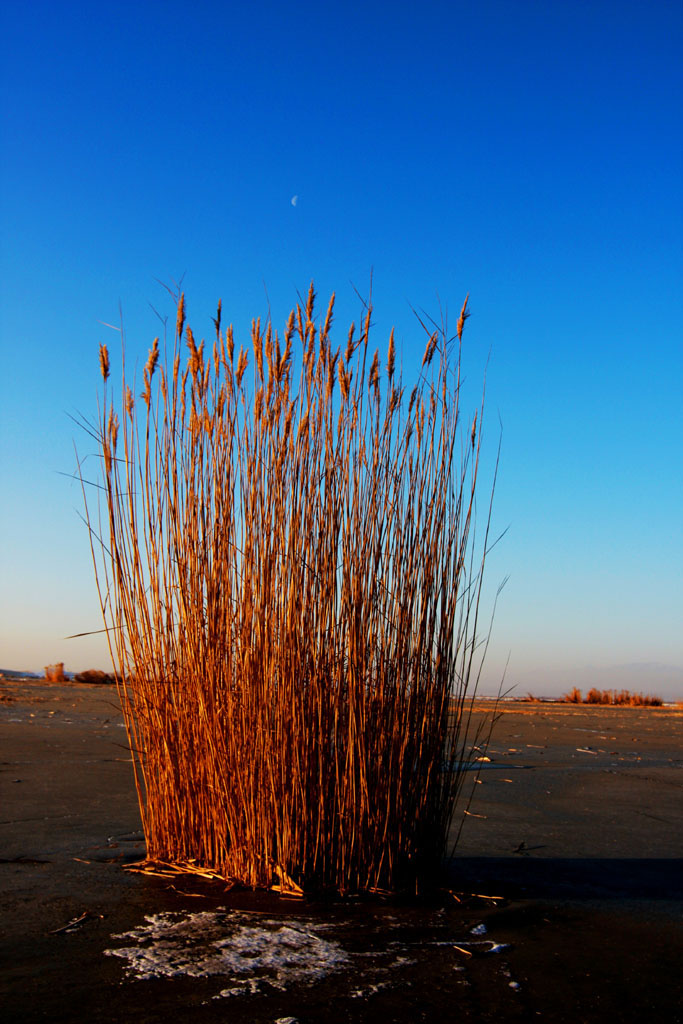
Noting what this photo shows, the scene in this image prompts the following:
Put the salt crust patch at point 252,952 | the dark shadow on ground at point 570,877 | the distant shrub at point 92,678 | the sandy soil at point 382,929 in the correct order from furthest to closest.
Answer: the distant shrub at point 92,678, the dark shadow on ground at point 570,877, the salt crust patch at point 252,952, the sandy soil at point 382,929

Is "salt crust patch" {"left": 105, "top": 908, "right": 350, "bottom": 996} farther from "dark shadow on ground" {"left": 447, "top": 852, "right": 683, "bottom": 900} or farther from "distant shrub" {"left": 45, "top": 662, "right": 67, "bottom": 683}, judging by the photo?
"distant shrub" {"left": 45, "top": 662, "right": 67, "bottom": 683}

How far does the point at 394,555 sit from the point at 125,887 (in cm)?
137

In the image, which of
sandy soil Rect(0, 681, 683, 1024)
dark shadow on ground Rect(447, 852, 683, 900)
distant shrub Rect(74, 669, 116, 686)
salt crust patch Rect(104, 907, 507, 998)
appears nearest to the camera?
sandy soil Rect(0, 681, 683, 1024)

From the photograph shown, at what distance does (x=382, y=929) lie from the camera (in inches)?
86.3

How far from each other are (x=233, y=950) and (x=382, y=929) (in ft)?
1.39

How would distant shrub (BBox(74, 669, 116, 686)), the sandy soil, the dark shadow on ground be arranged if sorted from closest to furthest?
the sandy soil < the dark shadow on ground < distant shrub (BBox(74, 669, 116, 686))

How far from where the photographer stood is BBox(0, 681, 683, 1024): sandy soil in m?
1.72

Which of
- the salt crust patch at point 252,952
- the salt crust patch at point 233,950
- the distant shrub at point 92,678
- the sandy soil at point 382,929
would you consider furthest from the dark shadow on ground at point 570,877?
the distant shrub at point 92,678

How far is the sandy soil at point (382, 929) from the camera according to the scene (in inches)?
67.7

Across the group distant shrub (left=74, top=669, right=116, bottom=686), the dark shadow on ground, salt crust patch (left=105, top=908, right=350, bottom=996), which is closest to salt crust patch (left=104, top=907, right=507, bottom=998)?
salt crust patch (left=105, top=908, right=350, bottom=996)

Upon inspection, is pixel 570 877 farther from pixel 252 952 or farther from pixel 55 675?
pixel 55 675

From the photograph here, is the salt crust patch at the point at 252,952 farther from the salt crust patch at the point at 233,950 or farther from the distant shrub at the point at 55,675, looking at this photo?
the distant shrub at the point at 55,675

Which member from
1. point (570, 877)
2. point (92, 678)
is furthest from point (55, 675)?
point (570, 877)

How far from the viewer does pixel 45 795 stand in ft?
13.6
